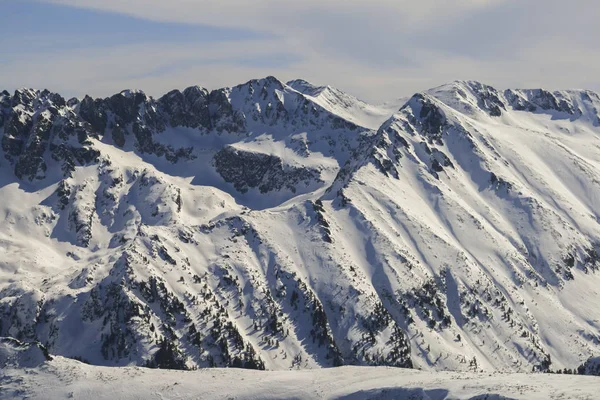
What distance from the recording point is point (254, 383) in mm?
127438

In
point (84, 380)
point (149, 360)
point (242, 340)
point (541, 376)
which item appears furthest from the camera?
point (242, 340)

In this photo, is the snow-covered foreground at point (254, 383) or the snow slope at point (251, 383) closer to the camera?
the snow-covered foreground at point (254, 383)

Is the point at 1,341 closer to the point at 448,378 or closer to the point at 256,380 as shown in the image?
the point at 256,380

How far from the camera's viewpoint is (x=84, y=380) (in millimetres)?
127062

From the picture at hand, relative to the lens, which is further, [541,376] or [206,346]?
[206,346]

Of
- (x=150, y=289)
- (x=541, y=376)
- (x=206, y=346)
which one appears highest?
(x=541, y=376)

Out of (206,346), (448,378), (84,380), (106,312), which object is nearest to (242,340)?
(206,346)

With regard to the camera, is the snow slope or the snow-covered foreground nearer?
the snow-covered foreground

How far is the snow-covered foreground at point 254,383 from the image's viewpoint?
112919mm

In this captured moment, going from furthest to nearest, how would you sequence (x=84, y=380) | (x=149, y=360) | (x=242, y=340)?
(x=242, y=340), (x=149, y=360), (x=84, y=380)

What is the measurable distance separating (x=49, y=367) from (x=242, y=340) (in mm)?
73142

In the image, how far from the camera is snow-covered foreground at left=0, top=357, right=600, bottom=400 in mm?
112919

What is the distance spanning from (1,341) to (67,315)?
70.5 m

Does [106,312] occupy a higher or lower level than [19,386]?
lower
